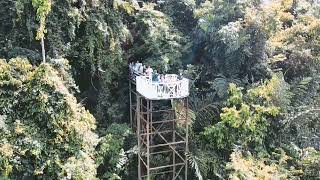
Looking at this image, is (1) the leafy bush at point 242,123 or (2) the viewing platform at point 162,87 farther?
(1) the leafy bush at point 242,123

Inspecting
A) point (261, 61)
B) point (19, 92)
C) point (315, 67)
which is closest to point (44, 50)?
point (19, 92)

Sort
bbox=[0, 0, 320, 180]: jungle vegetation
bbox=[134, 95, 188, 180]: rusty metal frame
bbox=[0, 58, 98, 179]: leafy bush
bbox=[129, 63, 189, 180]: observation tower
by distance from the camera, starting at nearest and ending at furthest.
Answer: bbox=[0, 58, 98, 179]: leafy bush, bbox=[0, 0, 320, 180]: jungle vegetation, bbox=[129, 63, 189, 180]: observation tower, bbox=[134, 95, 188, 180]: rusty metal frame

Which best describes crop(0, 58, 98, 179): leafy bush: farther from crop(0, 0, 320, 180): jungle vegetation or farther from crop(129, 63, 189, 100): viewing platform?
crop(129, 63, 189, 100): viewing platform

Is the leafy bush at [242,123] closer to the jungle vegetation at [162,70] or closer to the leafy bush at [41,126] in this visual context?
the jungle vegetation at [162,70]

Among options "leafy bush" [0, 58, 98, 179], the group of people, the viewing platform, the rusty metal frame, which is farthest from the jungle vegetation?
the viewing platform

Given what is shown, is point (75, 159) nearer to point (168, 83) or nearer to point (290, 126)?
point (168, 83)

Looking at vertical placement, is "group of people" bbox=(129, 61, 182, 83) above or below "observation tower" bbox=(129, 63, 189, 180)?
above

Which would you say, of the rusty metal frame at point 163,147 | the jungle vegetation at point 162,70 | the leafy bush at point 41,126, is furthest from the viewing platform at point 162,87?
the leafy bush at point 41,126

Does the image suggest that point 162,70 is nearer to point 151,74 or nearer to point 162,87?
point 151,74
